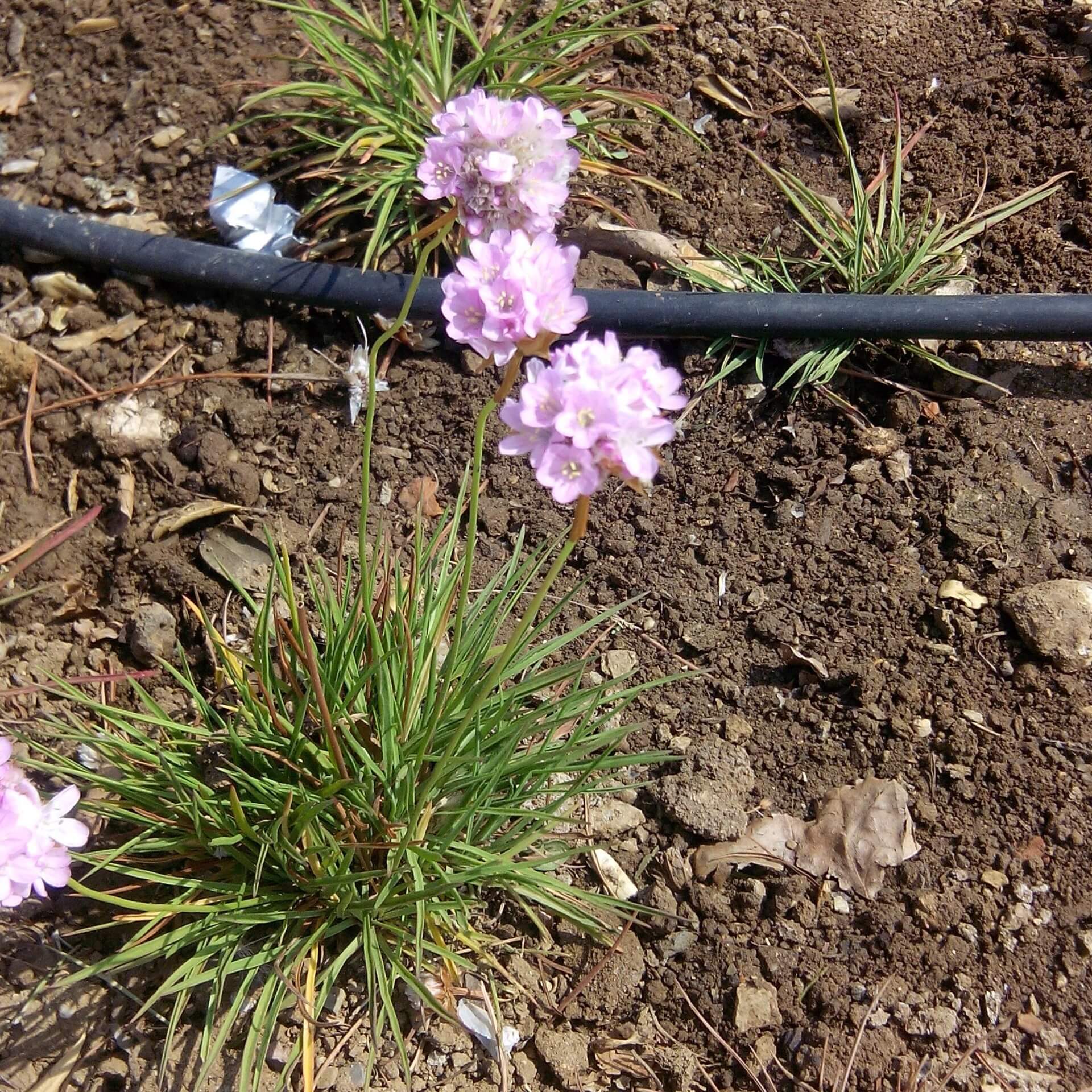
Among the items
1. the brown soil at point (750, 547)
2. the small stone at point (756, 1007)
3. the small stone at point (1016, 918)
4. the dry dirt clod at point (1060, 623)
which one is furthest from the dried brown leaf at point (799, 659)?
the small stone at point (756, 1007)

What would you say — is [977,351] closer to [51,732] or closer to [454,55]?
[454,55]

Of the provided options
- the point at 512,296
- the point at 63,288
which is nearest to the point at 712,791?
the point at 512,296

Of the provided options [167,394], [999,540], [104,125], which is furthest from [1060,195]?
[104,125]

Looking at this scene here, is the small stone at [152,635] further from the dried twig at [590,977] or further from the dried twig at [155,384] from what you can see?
the dried twig at [590,977]

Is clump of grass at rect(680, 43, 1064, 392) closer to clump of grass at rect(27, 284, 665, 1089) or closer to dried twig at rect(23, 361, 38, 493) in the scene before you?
clump of grass at rect(27, 284, 665, 1089)

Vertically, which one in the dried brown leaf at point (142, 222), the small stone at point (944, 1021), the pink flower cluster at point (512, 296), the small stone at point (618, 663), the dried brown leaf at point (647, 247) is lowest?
the small stone at point (944, 1021)

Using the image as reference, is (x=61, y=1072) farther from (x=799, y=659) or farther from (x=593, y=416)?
(x=799, y=659)
